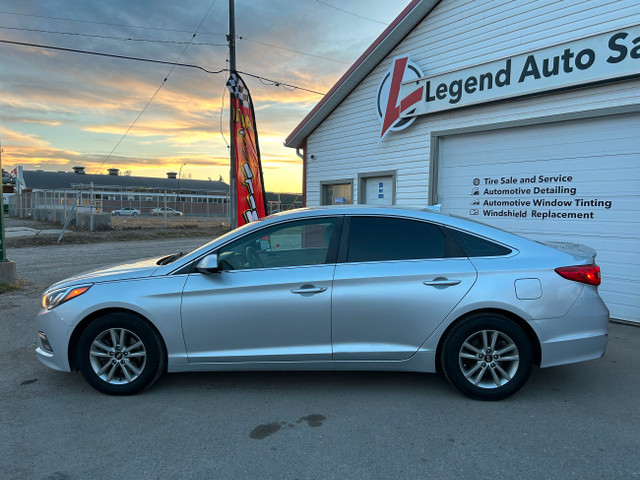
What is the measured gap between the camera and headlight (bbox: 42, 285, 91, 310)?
12.1ft

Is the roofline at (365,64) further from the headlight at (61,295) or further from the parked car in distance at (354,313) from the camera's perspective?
the headlight at (61,295)

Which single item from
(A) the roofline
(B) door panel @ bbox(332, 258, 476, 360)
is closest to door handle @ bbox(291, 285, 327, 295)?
(B) door panel @ bbox(332, 258, 476, 360)

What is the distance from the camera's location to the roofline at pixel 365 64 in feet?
26.8

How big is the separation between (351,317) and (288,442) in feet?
3.46

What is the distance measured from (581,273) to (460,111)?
16.0ft

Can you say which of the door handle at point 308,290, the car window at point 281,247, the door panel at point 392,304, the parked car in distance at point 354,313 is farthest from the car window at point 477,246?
the door handle at point 308,290

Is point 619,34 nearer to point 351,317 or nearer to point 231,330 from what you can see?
point 351,317

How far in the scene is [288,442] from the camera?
3025mm

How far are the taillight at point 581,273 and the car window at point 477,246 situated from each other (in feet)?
1.44

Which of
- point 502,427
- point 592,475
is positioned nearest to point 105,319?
point 502,427

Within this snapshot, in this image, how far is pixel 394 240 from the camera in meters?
3.75

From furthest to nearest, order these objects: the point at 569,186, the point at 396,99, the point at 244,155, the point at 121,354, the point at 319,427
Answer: the point at 244,155
the point at 396,99
the point at 569,186
the point at 121,354
the point at 319,427

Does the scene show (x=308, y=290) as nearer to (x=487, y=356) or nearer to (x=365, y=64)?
(x=487, y=356)

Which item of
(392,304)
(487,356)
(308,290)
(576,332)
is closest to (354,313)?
(392,304)
